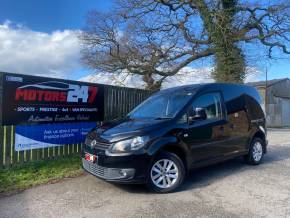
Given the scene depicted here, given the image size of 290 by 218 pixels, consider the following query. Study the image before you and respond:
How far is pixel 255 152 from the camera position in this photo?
286 inches

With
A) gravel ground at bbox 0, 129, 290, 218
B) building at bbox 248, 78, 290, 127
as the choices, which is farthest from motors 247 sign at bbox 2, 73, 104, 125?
building at bbox 248, 78, 290, 127

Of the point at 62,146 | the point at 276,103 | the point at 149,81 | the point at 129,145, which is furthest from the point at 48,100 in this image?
the point at 276,103

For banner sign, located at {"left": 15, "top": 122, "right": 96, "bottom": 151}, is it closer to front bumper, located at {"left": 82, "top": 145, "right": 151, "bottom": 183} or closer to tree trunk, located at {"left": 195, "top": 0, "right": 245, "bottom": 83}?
front bumper, located at {"left": 82, "top": 145, "right": 151, "bottom": 183}

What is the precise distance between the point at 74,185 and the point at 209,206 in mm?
2572

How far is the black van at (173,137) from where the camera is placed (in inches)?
189

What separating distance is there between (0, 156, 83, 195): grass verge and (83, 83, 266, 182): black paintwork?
114 centimetres

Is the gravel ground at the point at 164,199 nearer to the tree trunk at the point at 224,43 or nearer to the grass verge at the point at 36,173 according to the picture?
the grass verge at the point at 36,173

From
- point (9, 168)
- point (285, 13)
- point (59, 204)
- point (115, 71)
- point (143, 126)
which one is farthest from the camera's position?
point (115, 71)

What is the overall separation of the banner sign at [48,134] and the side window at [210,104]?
3619 mm

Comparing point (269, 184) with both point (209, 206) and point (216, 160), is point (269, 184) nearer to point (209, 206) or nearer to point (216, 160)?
point (216, 160)

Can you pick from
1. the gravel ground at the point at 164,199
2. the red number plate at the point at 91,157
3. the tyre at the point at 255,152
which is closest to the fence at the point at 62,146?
the gravel ground at the point at 164,199

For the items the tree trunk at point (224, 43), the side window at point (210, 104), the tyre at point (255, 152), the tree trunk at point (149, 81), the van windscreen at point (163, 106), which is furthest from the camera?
the tree trunk at point (149, 81)

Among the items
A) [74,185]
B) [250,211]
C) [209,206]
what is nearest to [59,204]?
[74,185]

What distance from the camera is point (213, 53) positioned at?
1775 cm
